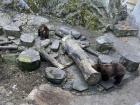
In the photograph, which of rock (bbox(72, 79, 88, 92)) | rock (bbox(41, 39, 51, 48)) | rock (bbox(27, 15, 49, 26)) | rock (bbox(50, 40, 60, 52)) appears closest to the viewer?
rock (bbox(72, 79, 88, 92))

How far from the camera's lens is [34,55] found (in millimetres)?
7445

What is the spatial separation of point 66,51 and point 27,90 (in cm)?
160

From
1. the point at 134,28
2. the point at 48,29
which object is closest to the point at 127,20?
the point at 134,28

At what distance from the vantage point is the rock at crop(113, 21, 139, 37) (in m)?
9.41

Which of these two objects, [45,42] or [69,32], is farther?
[69,32]

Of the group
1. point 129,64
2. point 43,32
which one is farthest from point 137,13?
point 43,32

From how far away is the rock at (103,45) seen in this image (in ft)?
27.5

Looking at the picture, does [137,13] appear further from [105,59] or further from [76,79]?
[76,79]

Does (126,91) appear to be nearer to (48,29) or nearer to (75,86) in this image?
(75,86)

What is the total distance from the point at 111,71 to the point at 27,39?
2.36 meters

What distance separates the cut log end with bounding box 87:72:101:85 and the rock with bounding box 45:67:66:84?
0.60 meters

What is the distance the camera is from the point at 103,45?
27.5ft

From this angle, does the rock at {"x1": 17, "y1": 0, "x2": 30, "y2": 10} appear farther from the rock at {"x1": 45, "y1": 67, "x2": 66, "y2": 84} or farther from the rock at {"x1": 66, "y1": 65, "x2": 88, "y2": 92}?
the rock at {"x1": 45, "y1": 67, "x2": 66, "y2": 84}

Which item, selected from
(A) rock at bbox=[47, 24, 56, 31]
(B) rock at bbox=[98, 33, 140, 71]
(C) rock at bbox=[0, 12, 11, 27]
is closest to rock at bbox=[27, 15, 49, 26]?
(A) rock at bbox=[47, 24, 56, 31]
